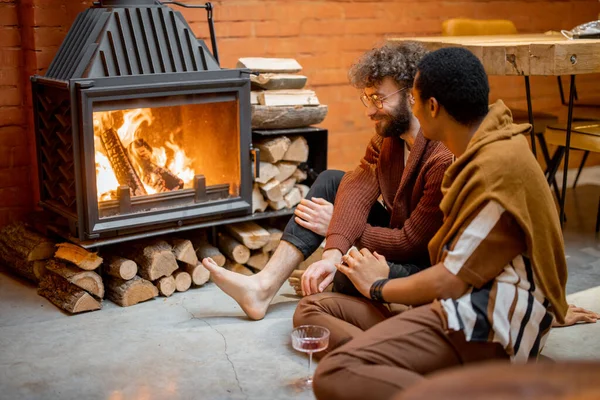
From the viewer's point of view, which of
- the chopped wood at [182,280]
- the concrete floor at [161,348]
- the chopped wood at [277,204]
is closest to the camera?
the concrete floor at [161,348]

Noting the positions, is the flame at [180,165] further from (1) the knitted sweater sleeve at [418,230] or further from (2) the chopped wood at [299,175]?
(1) the knitted sweater sleeve at [418,230]

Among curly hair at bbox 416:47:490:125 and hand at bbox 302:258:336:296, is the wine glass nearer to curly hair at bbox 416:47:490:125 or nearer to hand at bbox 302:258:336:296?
hand at bbox 302:258:336:296

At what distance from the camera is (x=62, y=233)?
3.32 meters

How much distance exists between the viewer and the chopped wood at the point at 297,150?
364 centimetres

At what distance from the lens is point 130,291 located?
128 inches

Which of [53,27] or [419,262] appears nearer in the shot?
[419,262]

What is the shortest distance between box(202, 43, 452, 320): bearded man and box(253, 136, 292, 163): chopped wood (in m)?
0.43

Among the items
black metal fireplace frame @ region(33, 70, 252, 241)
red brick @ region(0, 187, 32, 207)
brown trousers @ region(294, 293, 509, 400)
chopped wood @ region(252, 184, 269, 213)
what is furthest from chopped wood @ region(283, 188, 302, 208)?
brown trousers @ region(294, 293, 509, 400)

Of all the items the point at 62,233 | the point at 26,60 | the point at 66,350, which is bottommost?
the point at 66,350

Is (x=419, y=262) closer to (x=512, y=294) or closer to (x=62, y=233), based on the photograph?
(x=512, y=294)

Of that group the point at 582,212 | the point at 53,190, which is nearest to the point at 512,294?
the point at 53,190

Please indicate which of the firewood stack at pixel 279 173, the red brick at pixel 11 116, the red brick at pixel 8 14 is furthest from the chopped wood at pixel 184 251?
the red brick at pixel 8 14

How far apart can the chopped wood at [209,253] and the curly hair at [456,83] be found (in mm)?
1546

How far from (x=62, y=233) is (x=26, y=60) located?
81 cm
